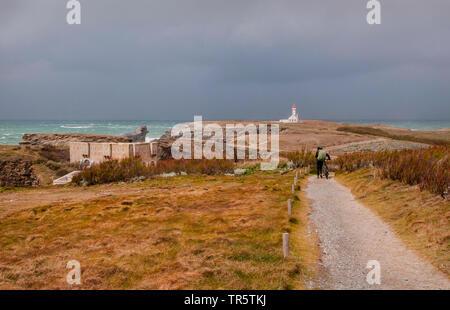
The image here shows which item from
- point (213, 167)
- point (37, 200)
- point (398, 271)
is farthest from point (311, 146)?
point (398, 271)

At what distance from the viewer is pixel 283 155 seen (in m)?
31.5

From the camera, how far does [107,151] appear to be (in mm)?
28547

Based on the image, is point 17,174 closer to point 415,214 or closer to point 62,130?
point 415,214

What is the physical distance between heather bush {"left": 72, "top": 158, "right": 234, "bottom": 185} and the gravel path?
39.7 ft

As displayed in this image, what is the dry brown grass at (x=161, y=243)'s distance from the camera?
6.21m

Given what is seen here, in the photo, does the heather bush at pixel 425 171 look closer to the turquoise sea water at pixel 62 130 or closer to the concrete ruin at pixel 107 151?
the concrete ruin at pixel 107 151

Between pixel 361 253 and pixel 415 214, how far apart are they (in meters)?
3.01

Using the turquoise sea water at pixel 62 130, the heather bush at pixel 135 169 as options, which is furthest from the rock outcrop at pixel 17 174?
the turquoise sea water at pixel 62 130

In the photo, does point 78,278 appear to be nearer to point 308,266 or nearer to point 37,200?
point 308,266

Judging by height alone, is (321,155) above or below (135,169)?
above

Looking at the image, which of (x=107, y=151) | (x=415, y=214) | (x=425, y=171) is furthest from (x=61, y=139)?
(x=415, y=214)

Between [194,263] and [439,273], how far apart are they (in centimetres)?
470

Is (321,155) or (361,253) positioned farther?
(321,155)

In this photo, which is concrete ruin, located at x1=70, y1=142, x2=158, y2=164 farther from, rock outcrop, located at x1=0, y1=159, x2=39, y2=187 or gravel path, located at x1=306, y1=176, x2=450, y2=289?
gravel path, located at x1=306, y1=176, x2=450, y2=289
